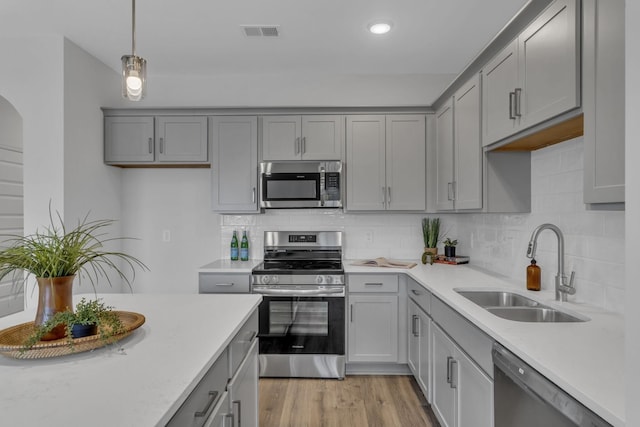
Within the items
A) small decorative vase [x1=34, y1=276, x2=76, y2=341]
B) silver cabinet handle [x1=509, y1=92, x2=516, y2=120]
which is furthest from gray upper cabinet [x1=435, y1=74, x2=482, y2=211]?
small decorative vase [x1=34, y1=276, x2=76, y2=341]

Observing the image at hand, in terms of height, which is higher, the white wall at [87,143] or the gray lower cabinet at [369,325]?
the white wall at [87,143]

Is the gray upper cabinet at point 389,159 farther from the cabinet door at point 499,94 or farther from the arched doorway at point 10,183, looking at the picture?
the arched doorway at point 10,183

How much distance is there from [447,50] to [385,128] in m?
0.80

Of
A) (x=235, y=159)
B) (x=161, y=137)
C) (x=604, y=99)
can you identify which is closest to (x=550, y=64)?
(x=604, y=99)

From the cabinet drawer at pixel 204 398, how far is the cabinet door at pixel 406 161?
2335 mm

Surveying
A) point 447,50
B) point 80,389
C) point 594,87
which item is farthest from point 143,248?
point 594,87

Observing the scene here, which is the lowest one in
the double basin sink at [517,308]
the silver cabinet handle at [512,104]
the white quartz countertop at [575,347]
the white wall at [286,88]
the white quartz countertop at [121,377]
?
the double basin sink at [517,308]

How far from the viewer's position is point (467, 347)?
174cm

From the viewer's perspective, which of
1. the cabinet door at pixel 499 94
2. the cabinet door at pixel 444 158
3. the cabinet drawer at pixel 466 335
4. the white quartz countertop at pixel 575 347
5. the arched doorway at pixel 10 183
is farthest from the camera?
the arched doorway at pixel 10 183

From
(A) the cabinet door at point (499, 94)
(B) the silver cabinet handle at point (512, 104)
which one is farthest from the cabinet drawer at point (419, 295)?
(B) the silver cabinet handle at point (512, 104)

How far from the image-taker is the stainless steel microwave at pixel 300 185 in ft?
10.8

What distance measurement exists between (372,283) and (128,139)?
8.14 feet

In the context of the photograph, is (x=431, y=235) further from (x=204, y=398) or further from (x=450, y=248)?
(x=204, y=398)

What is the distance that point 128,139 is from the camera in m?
3.36
